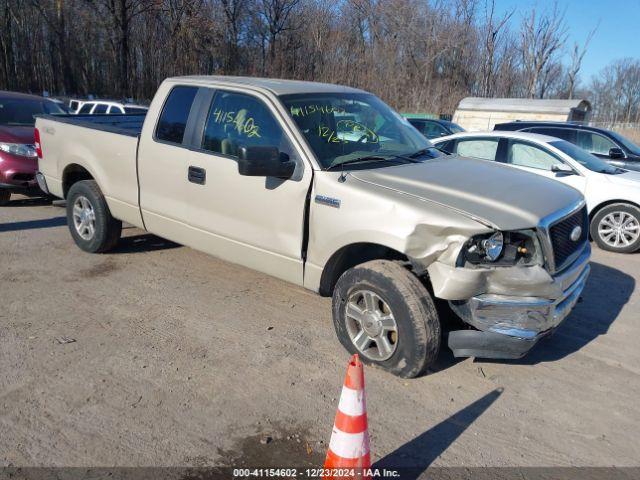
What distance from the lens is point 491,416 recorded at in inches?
135

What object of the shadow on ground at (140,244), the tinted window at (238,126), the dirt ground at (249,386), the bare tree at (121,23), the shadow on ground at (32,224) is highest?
the bare tree at (121,23)

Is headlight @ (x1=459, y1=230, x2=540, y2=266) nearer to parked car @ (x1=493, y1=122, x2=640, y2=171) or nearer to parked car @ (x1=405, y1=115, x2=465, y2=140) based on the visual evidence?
parked car @ (x1=493, y1=122, x2=640, y2=171)

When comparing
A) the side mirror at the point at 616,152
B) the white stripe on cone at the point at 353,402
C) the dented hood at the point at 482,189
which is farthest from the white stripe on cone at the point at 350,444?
the side mirror at the point at 616,152

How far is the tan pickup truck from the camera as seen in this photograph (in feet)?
11.3

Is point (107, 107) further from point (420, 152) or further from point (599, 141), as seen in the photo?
point (420, 152)

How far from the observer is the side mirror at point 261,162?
3805 millimetres

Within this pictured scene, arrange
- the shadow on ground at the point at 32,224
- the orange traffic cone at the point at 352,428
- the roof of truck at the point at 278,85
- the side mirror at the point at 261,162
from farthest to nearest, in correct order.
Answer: the shadow on ground at the point at 32,224
the roof of truck at the point at 278,85
the side mirror at the point at 261,162
the orange traffic cone at the point at 352,428

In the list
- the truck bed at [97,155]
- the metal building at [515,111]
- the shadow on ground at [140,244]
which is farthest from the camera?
the metal building at [515,111]

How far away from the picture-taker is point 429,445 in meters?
3.12

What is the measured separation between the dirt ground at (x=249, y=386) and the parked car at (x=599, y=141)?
5541 millimetres

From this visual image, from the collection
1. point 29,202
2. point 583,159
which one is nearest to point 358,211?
point 583,159

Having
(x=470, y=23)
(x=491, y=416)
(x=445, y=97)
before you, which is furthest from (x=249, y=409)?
(x=470, y=23)

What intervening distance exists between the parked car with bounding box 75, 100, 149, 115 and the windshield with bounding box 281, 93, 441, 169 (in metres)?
10.4

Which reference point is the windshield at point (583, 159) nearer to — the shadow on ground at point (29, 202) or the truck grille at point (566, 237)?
the truck grille at point (566, 237)
